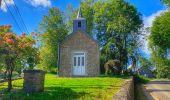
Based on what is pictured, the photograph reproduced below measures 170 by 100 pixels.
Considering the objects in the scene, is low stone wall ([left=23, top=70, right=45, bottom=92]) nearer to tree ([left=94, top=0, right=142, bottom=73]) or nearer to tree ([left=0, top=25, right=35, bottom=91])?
tree ([left=0, top=25, right=35, bottom=91])

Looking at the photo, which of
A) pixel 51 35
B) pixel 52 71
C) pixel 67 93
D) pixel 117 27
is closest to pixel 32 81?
pixel 67 93

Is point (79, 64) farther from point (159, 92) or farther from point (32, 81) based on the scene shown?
point (32, 81)

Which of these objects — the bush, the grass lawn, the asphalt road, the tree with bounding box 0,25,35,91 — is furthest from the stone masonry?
the tree with bounding box 0,25,35,91

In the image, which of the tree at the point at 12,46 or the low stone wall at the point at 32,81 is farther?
the tree at the point at 12,46

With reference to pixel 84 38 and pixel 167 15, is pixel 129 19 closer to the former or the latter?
pixel 167 15

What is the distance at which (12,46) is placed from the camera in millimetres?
15086

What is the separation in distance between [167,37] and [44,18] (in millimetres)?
23790

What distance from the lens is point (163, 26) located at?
44625mm

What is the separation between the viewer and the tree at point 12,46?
14.9 m

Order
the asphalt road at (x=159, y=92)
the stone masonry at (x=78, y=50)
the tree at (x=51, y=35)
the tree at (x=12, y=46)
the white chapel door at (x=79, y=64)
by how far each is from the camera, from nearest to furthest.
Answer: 1. the tree at (x=12, y=46)
2. the asphalt road at (x=159, y=92)
3. the stone masonry at (x=78, y=50)
4. the white chapel door at (x=79, y=64)
5. the tree at (x=51, y=35)

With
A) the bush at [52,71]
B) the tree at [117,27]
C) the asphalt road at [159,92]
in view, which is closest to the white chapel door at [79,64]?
the asphalt road at [159,92]

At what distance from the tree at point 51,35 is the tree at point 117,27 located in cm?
678

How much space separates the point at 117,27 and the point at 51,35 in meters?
11.9

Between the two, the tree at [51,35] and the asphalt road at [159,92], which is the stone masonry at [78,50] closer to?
Answer: the asphalt road at [159,92]
